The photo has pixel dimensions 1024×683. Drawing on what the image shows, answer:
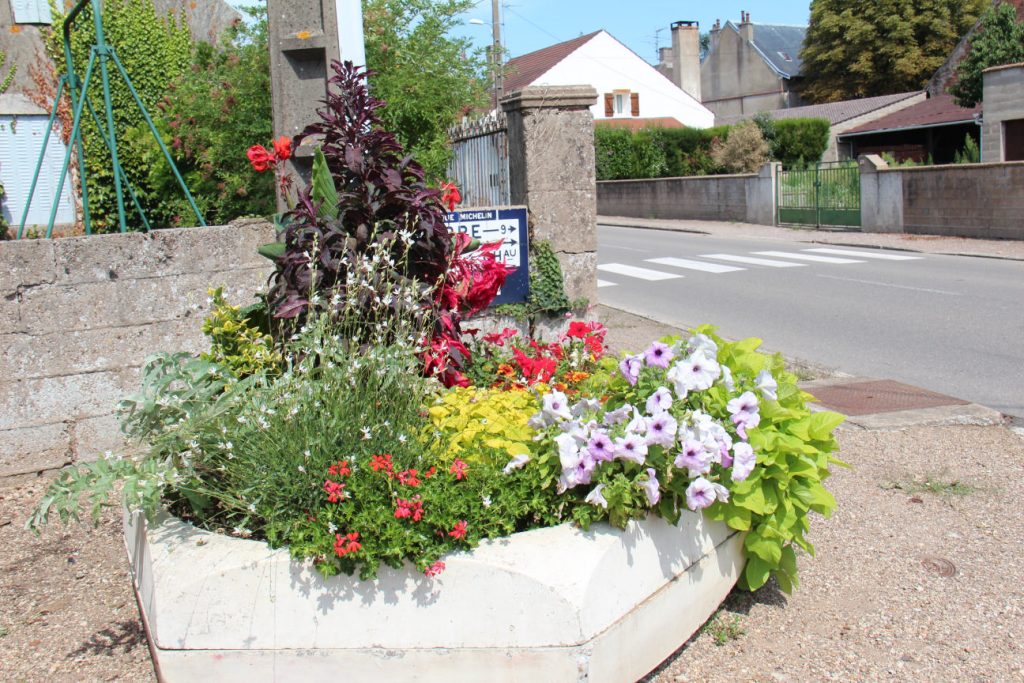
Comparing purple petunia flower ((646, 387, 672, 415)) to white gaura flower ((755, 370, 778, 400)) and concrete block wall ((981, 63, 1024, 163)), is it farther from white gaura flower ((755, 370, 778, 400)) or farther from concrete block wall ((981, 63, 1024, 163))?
concrete block wall ((981, 63, 1024, 163))

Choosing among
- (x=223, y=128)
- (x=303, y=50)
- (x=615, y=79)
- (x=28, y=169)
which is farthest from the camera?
(x=615, y=79)

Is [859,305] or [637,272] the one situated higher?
[637,272]

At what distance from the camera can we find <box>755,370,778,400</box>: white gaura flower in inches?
142

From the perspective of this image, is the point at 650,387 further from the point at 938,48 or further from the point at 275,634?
the point at 938,48

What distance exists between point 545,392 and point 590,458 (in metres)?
0.80

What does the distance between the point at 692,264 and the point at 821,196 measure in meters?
7.85

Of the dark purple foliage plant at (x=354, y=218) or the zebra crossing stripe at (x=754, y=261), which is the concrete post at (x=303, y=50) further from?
the zebra crossing stripe at (x=754, y=261)

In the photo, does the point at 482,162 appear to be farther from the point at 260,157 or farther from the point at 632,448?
the point at 632,448

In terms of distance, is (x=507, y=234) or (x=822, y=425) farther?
(x=507, y=234)

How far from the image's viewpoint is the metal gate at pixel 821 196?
22.4 metres

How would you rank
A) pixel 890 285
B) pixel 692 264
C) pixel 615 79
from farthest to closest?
pixel 615 79 < pixel 692 264 < pixel 890 285

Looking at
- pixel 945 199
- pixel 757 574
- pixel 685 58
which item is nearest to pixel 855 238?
pixel 945 199

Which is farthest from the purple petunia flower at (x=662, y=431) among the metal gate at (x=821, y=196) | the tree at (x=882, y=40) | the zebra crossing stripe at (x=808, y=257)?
the tree at (x=882, y=40)

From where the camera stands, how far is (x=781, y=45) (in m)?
60.4
